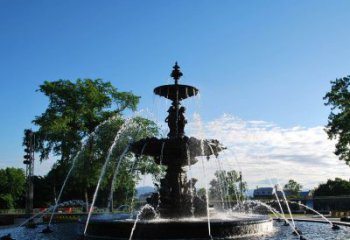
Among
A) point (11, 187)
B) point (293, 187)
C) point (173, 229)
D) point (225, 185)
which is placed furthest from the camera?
point (293, 187)

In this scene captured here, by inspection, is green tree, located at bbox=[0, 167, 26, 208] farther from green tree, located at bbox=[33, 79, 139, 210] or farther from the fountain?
the fountain

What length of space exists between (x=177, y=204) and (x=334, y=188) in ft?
305

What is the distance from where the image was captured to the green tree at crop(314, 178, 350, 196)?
98425mm

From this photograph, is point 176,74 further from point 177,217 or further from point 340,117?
point 340,117

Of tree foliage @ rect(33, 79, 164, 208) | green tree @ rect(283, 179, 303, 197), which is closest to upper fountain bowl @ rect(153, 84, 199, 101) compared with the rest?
tree foliage @ rect(33, 79, 164, 208)

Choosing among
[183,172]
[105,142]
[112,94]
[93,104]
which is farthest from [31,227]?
[112,94]

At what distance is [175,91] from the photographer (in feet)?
60.8

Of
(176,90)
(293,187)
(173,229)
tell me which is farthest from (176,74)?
(293,187)

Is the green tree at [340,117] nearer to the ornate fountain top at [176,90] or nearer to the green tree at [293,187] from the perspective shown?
the ornate fountain top at [176,90]

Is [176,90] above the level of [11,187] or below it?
above

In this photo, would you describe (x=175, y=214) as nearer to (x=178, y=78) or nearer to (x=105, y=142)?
(x=178, y=78)

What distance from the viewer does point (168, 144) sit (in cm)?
1652

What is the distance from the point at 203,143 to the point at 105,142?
80.7ft

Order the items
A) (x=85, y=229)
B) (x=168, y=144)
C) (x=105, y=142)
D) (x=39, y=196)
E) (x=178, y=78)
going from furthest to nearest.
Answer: (x=39, y=196) < (x=105, y=142) < (x=178, y=78) < (x=168, y=144) < (x=85, y=229)
